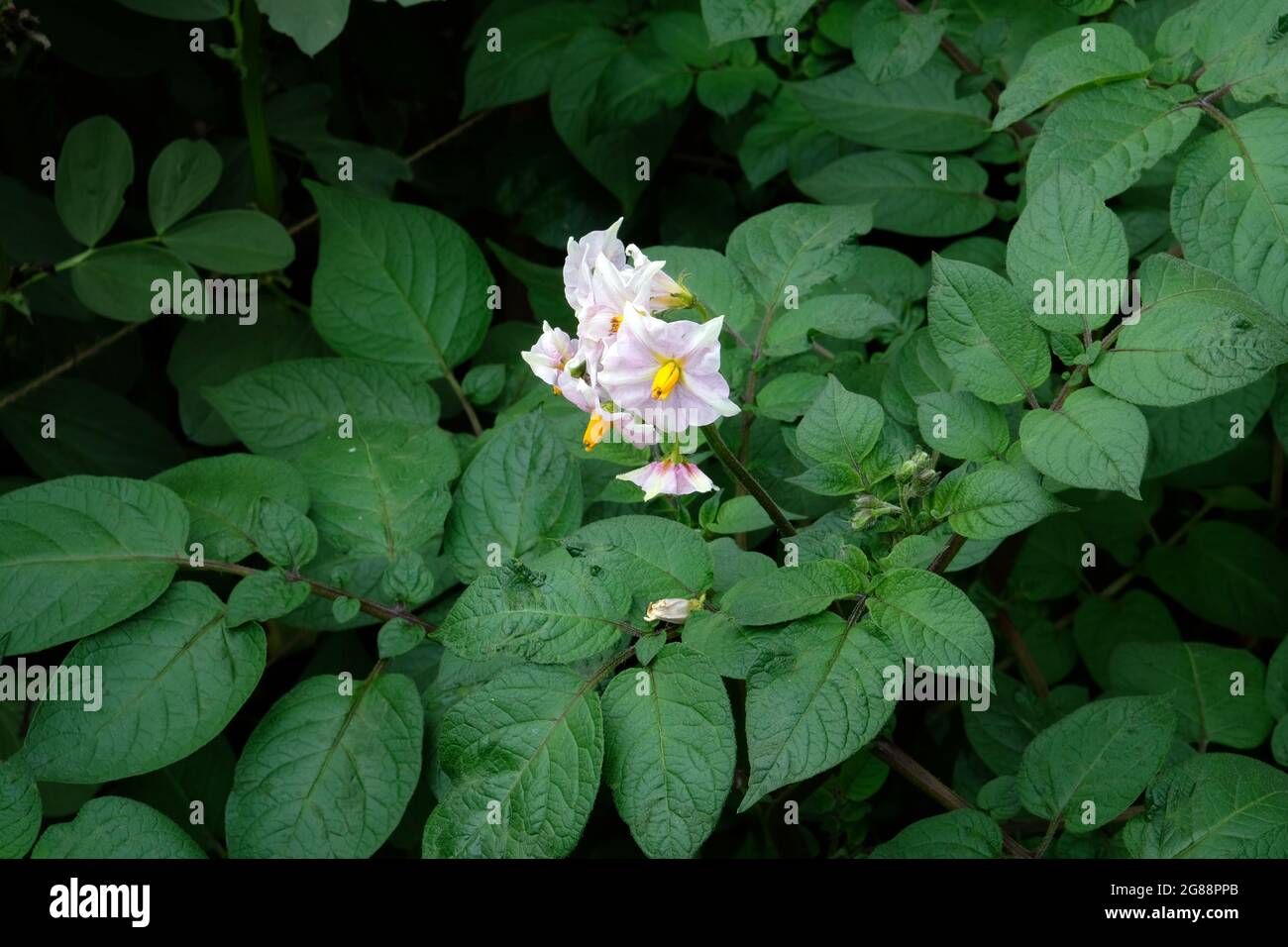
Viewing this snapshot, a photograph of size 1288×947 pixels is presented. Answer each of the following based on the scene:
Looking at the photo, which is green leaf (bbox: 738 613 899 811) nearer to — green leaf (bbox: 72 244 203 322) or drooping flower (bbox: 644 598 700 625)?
drooping flower (bbox: 644 598 700 625)

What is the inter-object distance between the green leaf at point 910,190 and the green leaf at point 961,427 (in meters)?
0.60

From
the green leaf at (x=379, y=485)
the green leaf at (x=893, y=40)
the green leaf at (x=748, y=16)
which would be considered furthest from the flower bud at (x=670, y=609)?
the green leaf at (x=893, y=40)

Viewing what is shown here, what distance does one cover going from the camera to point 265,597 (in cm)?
125

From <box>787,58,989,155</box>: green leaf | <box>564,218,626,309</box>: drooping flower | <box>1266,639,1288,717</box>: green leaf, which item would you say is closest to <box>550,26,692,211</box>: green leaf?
<box>787,58,989,155</box>: green leaf

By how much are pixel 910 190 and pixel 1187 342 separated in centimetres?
74

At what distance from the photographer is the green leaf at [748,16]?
139 cm

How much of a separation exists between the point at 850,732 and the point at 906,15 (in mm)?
1000

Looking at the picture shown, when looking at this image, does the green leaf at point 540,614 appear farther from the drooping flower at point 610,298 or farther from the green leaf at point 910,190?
the green leaf at point 910,190

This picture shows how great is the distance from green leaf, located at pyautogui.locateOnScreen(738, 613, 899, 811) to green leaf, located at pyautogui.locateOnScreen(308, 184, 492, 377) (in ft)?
2.62

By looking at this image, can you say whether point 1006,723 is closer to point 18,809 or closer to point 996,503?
point 996,503

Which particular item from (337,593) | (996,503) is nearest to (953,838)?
(996,503)

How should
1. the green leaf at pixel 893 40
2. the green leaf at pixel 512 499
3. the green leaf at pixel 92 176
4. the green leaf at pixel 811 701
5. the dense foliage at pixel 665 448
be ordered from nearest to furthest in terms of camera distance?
the green leaf at pixel 811 701 → the dense foliage at pixel 665 448 → the green leaf at pixel 512 499 → the green leaf at pixel 893 40 → the green leaf at pixel 92 176

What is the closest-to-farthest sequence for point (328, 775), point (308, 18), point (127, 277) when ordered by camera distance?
point (328, 775)
point (308, 18)
point (127, 277)

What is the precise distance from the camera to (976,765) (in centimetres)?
162
